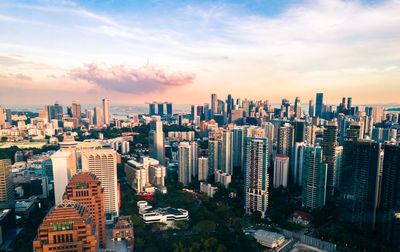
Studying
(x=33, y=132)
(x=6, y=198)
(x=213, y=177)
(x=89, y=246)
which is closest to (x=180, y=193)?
(x=213, y=177)

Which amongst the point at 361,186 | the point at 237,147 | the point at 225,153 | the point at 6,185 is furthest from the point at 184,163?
the point at 361,186

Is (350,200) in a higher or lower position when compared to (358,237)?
higher

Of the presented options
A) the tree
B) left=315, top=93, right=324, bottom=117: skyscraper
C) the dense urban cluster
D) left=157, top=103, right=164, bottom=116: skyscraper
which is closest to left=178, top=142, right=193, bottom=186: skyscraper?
the dense urban cluster

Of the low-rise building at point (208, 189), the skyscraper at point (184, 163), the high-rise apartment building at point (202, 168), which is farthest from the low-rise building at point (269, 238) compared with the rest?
the skyscraper at point (184, 163)

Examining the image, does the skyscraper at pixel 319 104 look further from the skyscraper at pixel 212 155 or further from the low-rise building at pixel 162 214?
the low-rise building at pixel 162 214

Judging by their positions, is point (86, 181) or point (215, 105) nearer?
point (86, 181)

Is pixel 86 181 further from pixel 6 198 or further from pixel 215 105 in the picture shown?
pixel 215 105
